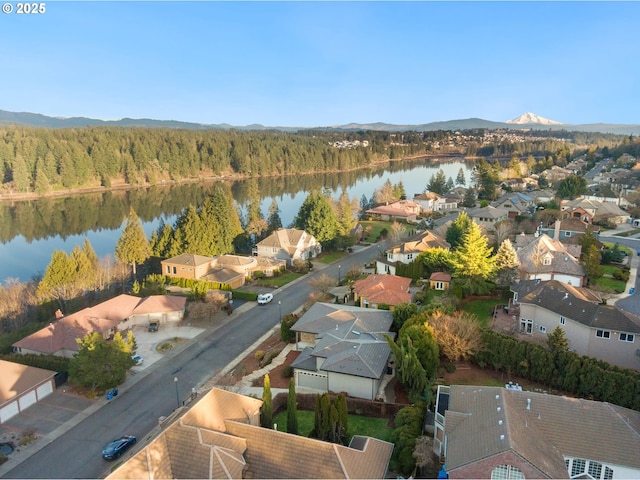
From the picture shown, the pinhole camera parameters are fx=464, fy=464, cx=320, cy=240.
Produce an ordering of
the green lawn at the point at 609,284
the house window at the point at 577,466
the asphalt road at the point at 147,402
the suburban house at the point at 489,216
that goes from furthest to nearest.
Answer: the suburban house at the point at 489,216 < the green lawn at the point at 609,284 < the asphalt road at the point at 147,402 < the house window at the point at 577,466

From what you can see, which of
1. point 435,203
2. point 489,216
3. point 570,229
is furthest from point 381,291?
point 435,203

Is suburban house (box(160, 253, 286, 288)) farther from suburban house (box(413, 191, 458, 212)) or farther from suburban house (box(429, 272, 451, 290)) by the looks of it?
suburban house (box(413, 191, 458, 212))

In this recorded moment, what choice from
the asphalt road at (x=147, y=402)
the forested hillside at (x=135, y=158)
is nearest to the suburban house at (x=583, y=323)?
the asphalt road at (x=147, y=402)

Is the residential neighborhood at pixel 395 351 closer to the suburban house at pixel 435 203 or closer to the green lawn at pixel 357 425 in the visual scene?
the green lawn at pixel 357 425

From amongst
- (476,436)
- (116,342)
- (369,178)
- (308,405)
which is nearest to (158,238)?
(116,342)

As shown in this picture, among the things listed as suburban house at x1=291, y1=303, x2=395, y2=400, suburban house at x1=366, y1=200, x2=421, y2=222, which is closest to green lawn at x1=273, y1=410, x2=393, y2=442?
Answer: suburban house at x1=291, y1=303, x2=395, y2=400
